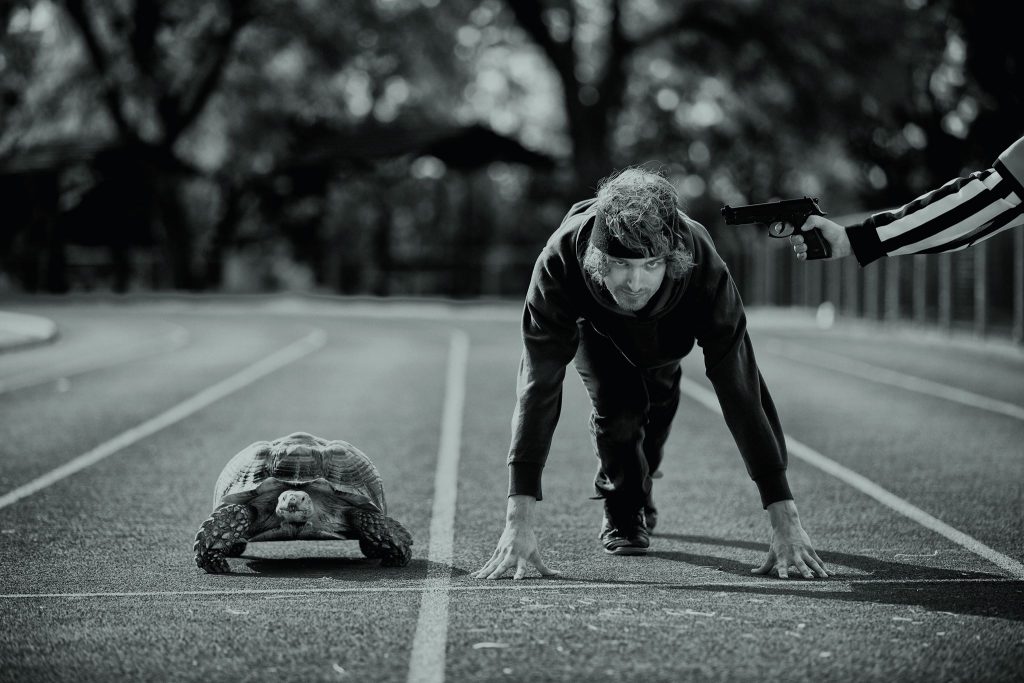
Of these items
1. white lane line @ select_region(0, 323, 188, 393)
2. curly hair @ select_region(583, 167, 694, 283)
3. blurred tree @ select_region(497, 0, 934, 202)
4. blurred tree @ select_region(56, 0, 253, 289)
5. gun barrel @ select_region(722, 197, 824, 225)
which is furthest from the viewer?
blurred tree @ select_region(56, 0, 253, 289)

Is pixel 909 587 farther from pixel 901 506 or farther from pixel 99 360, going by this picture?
pixel 99 360

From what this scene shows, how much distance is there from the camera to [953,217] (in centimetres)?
522

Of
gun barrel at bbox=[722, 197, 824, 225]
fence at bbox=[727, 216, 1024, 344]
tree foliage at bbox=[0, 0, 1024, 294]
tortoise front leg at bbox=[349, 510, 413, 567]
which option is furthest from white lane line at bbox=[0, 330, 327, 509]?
tree foliage at bbox=[0, 0, 1024, 294]

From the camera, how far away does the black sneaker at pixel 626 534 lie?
19.9ft

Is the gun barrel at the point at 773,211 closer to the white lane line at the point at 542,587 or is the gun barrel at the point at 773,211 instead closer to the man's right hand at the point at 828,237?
the man's right hand at the point at 828,237

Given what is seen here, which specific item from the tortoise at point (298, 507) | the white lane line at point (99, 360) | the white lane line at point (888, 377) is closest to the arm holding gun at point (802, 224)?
the tortoise at point (298, 507)

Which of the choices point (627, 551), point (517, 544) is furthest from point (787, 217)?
point (627, 551)

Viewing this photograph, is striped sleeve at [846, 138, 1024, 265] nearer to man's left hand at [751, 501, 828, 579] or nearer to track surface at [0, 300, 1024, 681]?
man's left hand at [751, 501, 828, 579]

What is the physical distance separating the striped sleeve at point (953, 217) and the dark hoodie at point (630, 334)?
0.61 metres

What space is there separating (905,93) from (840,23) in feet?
8.42

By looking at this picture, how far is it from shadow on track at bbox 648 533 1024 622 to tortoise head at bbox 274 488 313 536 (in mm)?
1619

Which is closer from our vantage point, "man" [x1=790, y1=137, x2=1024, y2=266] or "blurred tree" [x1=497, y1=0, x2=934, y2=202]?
"man" [x1=790, y1=137, x2=1024, y2=266]

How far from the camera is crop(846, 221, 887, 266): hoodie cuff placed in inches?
207

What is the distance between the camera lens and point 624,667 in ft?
13.4
